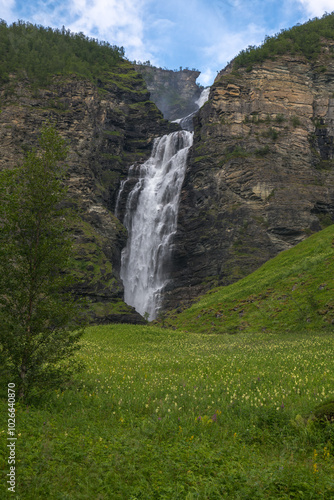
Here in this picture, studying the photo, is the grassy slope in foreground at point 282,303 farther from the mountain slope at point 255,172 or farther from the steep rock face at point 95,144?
the steep rock face at point 95,144

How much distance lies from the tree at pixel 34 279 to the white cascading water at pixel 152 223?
195 feet

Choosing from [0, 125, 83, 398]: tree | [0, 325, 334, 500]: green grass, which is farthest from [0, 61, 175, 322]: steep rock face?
[0, 125, 83, 398]: tree

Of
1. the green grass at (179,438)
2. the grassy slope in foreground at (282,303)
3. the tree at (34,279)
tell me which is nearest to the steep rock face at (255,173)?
the grassy slope in foreground at (282,303)

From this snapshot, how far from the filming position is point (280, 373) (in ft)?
40.5

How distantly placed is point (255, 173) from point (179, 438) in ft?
242

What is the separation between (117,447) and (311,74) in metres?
106

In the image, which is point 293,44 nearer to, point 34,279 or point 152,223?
point 152,223

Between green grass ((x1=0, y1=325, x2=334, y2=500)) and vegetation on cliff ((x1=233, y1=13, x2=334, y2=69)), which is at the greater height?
vegetation on cliff ((x1=233, y1=13, x2=334, y2=69))

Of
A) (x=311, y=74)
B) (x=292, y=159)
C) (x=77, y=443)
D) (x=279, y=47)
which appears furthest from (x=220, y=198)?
(x=77, y=443)

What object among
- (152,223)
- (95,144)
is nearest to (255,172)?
(152,223)

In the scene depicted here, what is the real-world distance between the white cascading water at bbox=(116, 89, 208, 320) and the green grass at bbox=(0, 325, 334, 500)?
58699 mm

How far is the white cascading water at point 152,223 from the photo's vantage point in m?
75.4

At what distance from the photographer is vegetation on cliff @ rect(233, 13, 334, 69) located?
95250 mm

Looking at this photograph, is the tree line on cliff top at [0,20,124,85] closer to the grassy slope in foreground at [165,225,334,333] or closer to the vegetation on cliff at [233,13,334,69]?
the vegetation on cliff at [233,13,334,69]
